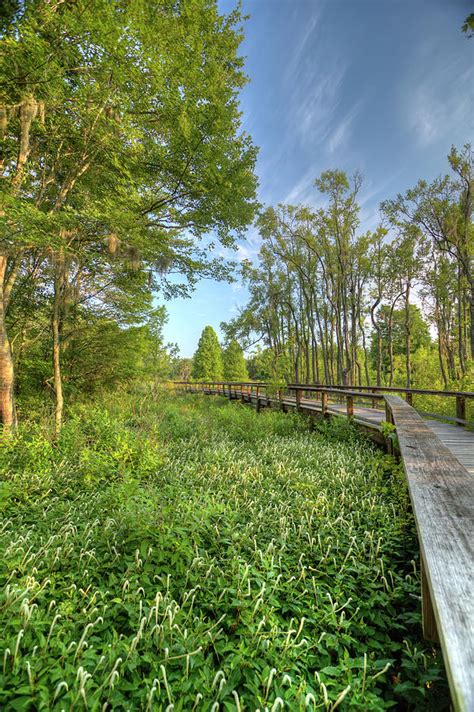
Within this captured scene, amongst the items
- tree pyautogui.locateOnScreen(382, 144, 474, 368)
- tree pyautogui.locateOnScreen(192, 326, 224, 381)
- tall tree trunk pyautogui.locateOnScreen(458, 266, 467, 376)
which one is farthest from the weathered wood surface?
tree pyautogui.locateOnScreen(192, 326, 224, 381)

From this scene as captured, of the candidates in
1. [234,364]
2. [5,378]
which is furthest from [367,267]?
[234,364]

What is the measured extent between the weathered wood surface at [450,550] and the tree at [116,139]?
614 centimetres

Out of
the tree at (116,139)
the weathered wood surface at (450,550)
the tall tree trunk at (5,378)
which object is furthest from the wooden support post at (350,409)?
the tall tree trunk at (5,378)

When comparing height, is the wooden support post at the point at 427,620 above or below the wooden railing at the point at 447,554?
below

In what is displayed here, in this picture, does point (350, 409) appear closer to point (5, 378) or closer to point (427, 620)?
point (427, 620)

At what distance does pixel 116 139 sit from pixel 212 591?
8270 mm

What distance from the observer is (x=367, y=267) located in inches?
766

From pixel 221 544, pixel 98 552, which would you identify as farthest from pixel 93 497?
pixel 221 544

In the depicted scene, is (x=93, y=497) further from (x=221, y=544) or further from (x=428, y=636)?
(x=428, y=636)

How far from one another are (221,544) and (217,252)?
8.61m

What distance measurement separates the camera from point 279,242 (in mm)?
21266

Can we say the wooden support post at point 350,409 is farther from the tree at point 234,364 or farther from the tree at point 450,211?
the tree at point 234,364

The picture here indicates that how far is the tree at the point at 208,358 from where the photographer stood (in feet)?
128

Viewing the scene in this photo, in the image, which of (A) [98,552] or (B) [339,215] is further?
(B) [339,215]
